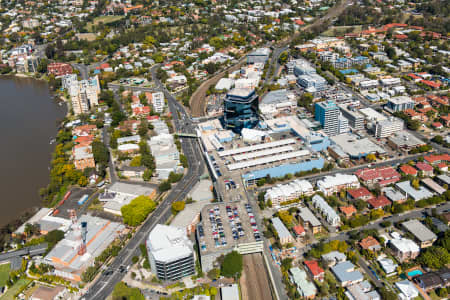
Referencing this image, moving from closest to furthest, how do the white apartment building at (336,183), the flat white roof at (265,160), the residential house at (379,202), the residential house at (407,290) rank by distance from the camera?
the residential house at (407,290) → the residential house at (379,202) → the white apartment building at (336,183) → the flat white roof at (265,160)

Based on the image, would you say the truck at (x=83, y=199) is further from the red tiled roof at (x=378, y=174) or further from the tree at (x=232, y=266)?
the red tiled roof at (x=378, y=174)

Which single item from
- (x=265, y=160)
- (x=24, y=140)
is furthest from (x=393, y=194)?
(x=24, y=140)

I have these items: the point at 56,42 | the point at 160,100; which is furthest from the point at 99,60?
the point at 160,100

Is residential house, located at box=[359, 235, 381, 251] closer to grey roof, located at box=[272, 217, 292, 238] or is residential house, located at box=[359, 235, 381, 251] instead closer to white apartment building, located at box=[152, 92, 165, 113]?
grey roof, located at box=[272, 217, 292, 238]

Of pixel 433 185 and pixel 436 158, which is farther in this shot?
pixel 436 158

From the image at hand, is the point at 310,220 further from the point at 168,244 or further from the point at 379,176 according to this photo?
the point at 168,244

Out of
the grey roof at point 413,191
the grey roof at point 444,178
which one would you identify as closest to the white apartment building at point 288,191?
the grey roof at point 413,191

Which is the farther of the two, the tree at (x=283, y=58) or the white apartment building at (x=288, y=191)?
the tree at (x=283, y=58)
